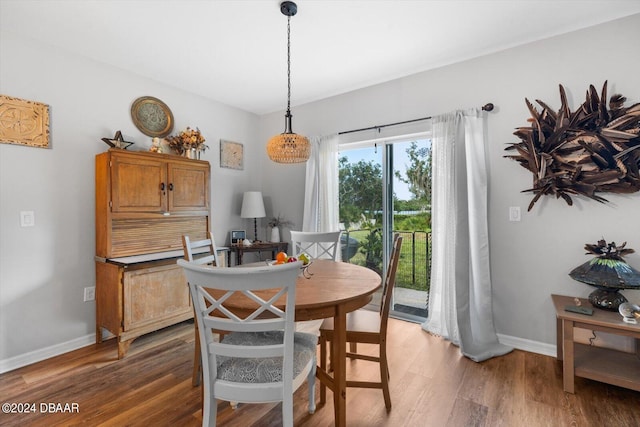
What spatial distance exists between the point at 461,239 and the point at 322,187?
1626 mm

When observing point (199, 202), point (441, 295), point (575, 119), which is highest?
point (575, 119)

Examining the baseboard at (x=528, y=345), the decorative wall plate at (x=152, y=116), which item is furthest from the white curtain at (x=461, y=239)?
the decorative wall plate at (x=152, y=116)

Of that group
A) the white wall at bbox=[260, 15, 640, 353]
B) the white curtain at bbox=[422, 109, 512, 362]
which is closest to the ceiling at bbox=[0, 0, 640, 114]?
the white wall at bbox=[260, 15, 640, 353]

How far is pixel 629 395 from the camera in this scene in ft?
6.16

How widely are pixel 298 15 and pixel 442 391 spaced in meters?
2.75

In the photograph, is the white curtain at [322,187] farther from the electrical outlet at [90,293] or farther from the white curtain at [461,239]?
the electrical outlet at [90,293]

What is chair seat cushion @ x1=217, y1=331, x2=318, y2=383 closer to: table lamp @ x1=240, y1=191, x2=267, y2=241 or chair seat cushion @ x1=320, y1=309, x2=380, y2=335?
chair seat cushion @ x1=320, y1=309, x2=380, y2=335

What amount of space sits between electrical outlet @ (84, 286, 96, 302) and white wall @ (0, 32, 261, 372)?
43 millimetres

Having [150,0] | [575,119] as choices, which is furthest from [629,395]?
[150,0]

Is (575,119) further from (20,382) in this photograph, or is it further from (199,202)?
(20,382)

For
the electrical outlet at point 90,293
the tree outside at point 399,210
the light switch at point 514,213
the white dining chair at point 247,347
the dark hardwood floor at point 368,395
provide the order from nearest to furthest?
the white dining chair at point 247,347, the dark hardwood floor at point 368,395, the light switch at point 514,213, the electrical outlet at point 90,293, the tree outside at point 399,210

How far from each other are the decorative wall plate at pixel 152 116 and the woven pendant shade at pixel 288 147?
5.44 ft

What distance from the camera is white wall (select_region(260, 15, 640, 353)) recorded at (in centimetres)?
214

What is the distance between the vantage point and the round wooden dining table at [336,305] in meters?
1.45
